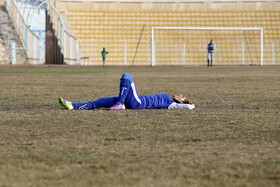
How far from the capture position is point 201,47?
1581 inches

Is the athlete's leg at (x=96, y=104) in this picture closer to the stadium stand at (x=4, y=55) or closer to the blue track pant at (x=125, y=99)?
the blue track pant at (x=125, y=99)

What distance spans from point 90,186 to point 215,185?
759 millimetres

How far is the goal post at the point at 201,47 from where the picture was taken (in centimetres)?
3934

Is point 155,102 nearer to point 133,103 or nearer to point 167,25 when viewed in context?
point 133,103

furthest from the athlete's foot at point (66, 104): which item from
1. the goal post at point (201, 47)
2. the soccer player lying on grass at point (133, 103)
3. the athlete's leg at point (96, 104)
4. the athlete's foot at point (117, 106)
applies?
the goal post at point (201, 47)

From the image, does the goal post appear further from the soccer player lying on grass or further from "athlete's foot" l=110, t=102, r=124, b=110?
"athlete's foot" l=110, t=102, r=124, b=110

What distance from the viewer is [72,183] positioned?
345cm

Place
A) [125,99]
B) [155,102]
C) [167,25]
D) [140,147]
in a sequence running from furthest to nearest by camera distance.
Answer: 1. [167,25]
2. [155,102]
3. [125,99]
4. [140,147]

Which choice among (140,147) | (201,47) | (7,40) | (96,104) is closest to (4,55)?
(7,40)

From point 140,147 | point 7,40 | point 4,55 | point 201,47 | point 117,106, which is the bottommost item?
point 140,147

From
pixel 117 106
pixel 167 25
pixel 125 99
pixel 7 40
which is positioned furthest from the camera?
pixel 167 25

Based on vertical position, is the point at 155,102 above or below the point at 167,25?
below

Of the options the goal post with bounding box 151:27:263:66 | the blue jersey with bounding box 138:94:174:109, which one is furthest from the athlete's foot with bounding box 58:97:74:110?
the goal post with bounding box 151:27:263:66

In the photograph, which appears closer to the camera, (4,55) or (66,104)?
(66,104)
